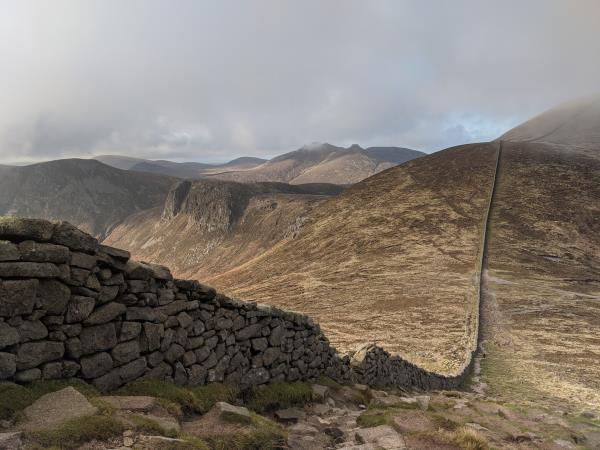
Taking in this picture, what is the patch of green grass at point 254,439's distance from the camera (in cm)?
714

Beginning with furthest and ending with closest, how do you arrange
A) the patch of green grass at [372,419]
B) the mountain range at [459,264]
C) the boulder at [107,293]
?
the mountain range at [459,264]
the patch of green grass at [372,419]
the boulder at [107,293]

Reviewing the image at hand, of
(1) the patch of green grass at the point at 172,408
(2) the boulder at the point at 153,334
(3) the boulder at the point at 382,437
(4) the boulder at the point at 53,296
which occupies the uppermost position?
(4) the boulder at the point at 53,296

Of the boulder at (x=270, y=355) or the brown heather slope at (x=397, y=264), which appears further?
the brown heather slope at (x=397, y=264)

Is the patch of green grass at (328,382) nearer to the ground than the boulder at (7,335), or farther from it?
nearer to the ground

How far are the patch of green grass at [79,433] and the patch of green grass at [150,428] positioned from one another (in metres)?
0.30

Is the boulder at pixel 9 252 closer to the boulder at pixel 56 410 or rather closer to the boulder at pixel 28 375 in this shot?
the boulder at pixel 28 375

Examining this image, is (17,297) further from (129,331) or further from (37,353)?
(129,331)

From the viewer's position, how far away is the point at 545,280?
50125 millimetres

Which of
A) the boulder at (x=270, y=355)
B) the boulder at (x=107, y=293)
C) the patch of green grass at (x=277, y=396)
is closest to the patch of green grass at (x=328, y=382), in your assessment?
the patch of green grass at (x=277, y=396)

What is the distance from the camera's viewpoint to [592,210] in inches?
3137

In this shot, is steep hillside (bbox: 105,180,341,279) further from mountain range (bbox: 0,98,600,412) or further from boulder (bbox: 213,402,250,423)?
boulder (bbox: 213,402,250,423)

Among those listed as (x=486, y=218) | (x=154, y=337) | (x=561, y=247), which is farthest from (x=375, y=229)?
(x=154, y=337)

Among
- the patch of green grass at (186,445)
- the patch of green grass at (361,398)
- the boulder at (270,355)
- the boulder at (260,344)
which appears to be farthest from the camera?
the patch of green grass at (361,398)

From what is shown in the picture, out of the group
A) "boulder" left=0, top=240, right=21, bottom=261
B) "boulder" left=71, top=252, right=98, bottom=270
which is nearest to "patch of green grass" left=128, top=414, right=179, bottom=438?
"boulder" left=71, top=252, right=98, bottom=270
